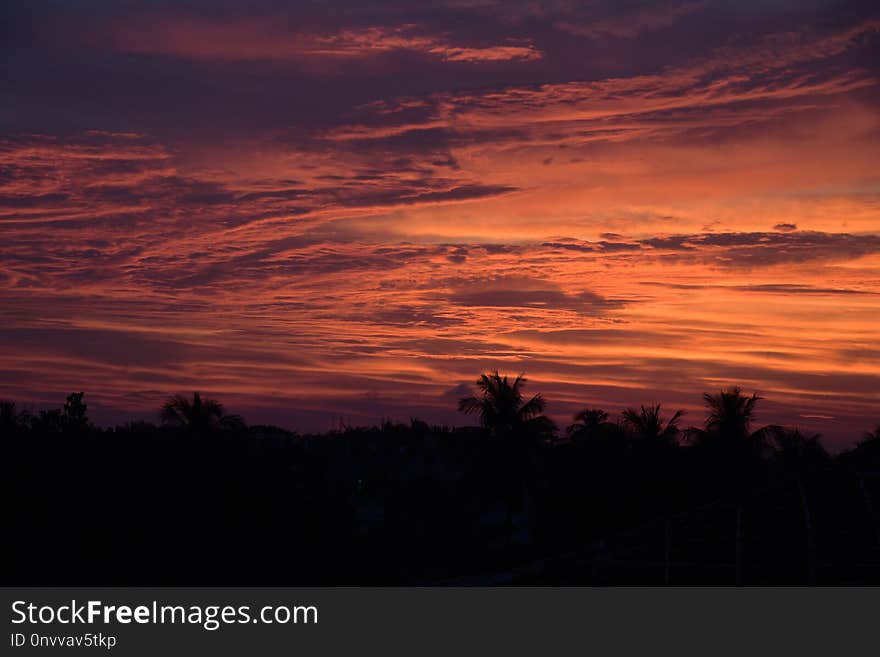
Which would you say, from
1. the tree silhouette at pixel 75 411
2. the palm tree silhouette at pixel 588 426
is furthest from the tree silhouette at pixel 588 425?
the tree silhouette at pixel 75 411

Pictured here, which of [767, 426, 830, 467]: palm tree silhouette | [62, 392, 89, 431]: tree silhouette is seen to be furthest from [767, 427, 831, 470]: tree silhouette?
[62, 392, 89, 431]: tree silhouette

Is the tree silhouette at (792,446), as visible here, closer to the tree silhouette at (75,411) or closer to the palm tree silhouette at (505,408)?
the palm tree silhouette at (505,408)

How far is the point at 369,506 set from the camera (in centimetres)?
5453

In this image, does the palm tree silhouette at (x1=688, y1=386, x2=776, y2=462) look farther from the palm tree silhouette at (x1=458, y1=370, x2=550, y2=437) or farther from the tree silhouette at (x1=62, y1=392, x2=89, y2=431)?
the tree silhouette at (x1=62, y1=392, x2=89, y2=431)

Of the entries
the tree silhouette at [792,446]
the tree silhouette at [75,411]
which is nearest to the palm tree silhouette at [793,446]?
the tree silhouette at [792,446]

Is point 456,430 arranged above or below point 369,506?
above

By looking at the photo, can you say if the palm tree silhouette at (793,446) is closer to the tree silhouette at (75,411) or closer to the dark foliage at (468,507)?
the dark foliage at (468,507)

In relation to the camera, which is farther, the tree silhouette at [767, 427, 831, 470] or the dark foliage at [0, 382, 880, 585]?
the tree silhouette at [767, 427, 831, 470]

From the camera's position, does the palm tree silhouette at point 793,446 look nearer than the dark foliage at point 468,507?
No

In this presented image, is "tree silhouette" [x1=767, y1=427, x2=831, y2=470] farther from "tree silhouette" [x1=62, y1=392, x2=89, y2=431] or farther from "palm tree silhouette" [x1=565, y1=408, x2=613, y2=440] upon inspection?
"tree silhouette" [x1=62, y1=392, x2=89, y2=431]

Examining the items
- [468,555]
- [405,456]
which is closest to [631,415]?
[468,555]

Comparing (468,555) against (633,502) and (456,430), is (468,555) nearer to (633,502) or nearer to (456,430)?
(633,502)

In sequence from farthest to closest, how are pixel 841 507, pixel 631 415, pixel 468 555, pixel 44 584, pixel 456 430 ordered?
pixel 456 430 → pixel 631 415 → pixel 468 555 → pixel 44 584 → pixel 841 507

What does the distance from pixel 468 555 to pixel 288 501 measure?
8.32 metres
